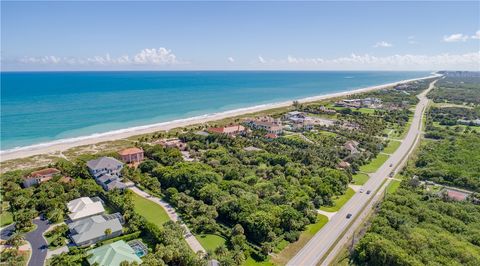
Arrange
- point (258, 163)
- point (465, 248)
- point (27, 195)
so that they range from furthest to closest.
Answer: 1. point (258, 163)
2. point (27, 195)
3. point (465, 248)

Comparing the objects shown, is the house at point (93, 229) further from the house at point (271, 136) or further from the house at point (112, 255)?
the house at point (271, 136)

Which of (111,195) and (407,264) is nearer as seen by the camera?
(407,264)

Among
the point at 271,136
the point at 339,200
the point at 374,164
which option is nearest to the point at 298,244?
the point at 339,200

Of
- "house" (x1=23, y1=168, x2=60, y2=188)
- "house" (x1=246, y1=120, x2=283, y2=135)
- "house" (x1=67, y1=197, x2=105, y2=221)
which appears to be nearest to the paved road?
"house" (x1=67, y1=197, x2=105, y2=221)

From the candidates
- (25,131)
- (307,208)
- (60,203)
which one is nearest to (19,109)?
(25,131)

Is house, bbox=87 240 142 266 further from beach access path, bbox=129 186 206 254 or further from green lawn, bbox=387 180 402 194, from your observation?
green lawn, bbox=387 180 402 194

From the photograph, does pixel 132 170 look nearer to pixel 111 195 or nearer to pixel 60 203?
pixel 111 195

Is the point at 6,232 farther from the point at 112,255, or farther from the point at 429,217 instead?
the point at 429,217
